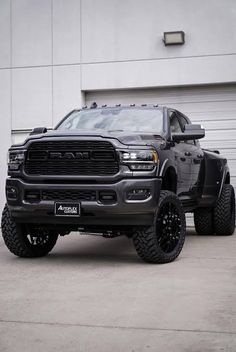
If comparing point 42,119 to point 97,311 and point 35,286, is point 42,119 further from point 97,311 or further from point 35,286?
point 97,311

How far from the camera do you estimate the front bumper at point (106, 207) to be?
721 cm

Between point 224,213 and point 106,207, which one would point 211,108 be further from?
point 106,207

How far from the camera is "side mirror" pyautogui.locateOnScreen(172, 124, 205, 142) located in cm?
845

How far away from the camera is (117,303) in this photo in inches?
221

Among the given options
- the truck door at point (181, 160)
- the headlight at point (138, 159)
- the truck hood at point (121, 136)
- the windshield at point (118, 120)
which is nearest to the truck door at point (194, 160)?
the truck door at point (181, 160)

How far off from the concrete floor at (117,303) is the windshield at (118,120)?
5.51 feet

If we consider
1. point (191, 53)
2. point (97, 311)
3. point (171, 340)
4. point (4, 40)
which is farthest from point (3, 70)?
point (171, 340)

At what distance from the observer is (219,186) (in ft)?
34.3

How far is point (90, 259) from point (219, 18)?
675cm

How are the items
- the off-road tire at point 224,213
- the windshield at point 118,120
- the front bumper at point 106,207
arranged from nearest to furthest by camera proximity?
the front bumper at point 106,207 → the windshield at point 118,120 → the off-road tire at point 224,213

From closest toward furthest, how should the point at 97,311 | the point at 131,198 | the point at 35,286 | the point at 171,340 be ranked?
the point at 171,340 → the point at 97,311 → the point at 35,286 → the point at 131,198

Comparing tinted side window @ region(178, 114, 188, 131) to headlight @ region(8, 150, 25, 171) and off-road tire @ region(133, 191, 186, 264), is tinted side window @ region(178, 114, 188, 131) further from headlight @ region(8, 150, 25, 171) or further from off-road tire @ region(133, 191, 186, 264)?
Result: headlight @ region(8, 150, 25, 171)

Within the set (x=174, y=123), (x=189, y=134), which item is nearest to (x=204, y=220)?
(x=174, y=123)

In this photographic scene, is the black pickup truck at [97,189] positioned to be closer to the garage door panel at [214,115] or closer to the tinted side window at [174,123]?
the tinted side window at [174,123]
